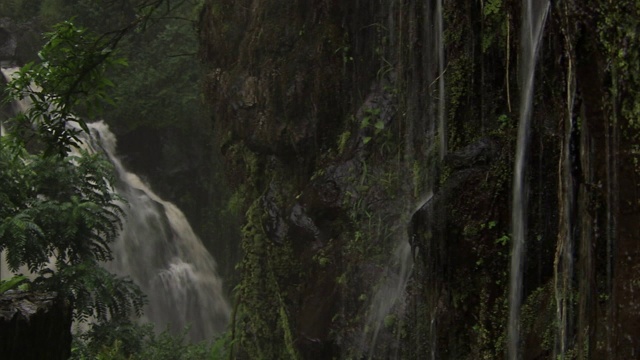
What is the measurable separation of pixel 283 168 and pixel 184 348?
110 inches

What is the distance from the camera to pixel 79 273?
29.9 feet

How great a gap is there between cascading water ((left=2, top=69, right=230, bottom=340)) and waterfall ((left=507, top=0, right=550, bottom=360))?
8276mm

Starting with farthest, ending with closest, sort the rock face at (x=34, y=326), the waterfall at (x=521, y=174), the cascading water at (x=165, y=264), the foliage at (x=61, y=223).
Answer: the cascading water at (x=165, y=264)
the foliage at (x=61, y=223)
the rock face at (x=34, y=326)
the waterfall at (x=521, y=174)

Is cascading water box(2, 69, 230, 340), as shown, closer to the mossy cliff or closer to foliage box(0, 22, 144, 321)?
foliage box(0, 22, 144, 321)

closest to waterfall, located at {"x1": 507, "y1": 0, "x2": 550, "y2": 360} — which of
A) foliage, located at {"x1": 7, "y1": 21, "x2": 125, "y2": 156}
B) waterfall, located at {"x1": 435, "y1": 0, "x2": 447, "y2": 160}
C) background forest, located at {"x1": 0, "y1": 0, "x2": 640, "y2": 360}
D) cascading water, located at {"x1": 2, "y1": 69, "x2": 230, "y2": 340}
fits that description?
background forest, located at {"x1": 0, "y1": 0, "x2": 640, "y2": 360}

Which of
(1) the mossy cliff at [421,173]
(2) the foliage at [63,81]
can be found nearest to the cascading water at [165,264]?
(1) the mossy cliff at [421,173]

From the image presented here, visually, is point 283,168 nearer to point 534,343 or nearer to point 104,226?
point 104,226

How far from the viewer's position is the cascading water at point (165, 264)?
41.7 ft

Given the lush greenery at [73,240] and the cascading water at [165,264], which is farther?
the cascading water at [165,264]

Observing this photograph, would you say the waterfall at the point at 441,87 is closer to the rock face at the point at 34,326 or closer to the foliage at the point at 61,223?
the rock face at the point at 34,326

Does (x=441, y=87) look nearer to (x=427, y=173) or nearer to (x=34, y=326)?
(x=427, y=173)

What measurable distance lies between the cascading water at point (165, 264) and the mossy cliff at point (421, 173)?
3.30m

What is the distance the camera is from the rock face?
5.16 m

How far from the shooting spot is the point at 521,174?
500cm
